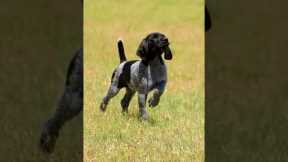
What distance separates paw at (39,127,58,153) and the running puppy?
1145 millimetres

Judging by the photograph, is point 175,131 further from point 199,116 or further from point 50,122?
point 50,122

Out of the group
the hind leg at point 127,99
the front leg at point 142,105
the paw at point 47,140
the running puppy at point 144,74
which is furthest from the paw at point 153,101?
the paw at point 47,140

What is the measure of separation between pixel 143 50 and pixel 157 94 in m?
0.72

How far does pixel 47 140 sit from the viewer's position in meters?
8.22

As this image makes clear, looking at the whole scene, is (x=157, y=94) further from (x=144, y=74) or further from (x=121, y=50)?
(x=121, y=50)

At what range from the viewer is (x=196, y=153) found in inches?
332

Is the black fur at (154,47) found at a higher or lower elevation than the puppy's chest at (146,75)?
higher

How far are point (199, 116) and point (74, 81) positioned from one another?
2.59 metres

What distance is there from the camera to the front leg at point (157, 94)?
362 inches
